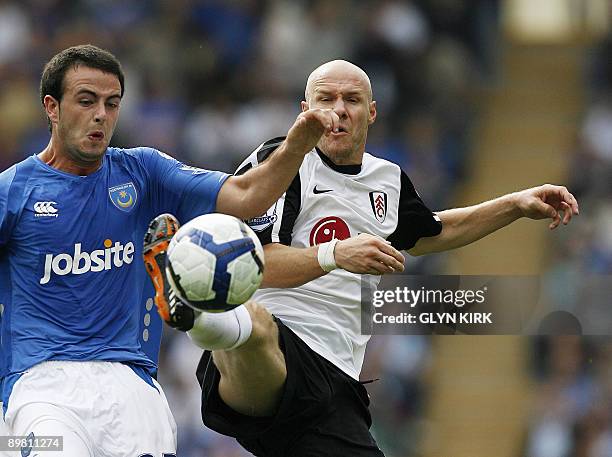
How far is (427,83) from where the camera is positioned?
13883mm

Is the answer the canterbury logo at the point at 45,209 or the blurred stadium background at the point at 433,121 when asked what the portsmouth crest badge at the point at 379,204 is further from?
the blurred stadium background at the point at 433,121

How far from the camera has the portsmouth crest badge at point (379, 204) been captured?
6.16 metres

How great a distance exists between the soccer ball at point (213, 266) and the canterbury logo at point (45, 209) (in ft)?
2.15

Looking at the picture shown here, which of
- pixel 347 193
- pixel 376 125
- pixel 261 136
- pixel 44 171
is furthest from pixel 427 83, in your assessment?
pixel 44 171

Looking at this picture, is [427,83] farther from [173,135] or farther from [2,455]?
[2,455]

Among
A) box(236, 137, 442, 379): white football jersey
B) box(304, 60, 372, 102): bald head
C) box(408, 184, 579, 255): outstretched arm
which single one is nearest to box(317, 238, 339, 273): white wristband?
box(236, 137, 442, 379): white football jersey

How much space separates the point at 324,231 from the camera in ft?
19.4

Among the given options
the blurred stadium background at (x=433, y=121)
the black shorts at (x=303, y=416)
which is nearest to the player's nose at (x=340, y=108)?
the black shorts at (x=303, y=416)

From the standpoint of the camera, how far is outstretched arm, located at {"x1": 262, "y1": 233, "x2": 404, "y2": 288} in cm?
517

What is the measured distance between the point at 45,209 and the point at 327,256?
1191 mm

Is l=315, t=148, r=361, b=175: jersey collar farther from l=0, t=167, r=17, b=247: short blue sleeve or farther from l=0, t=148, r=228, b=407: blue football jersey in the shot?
l=0, t=167, r=17, b=247: short blue sleeve

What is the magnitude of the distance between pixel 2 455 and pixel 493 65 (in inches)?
447

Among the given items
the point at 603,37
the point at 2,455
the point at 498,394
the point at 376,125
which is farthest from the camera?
the point at 603,37

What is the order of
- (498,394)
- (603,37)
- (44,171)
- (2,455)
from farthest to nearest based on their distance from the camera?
(603,37) → (498,394) → (44,171) → (2,455)
